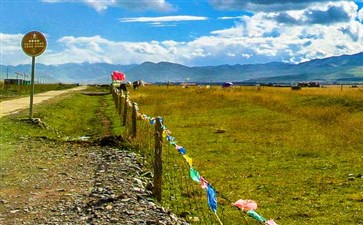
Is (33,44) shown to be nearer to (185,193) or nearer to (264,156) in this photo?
(264,156)

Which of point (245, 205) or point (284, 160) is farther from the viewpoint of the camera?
point (284, 160)

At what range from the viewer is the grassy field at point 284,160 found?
40.9 feet

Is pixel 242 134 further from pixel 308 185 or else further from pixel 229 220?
pixel 229 220

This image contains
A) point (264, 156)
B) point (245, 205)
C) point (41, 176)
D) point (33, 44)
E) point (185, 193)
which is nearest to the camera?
point (245, 205)

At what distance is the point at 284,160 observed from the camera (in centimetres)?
1900

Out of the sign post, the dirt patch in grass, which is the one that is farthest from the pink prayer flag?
the sign post

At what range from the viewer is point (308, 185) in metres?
14.9

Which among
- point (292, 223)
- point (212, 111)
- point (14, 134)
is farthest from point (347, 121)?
point (292, 223)

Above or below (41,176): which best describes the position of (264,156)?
below

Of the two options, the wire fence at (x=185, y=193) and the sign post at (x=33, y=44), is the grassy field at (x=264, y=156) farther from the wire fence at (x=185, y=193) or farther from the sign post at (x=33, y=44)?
the sign post at (x=33, y=44)

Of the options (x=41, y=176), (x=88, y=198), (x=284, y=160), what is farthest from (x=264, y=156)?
(x=88, y=198)

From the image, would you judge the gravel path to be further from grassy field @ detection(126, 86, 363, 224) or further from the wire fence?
grassy field @ detection(126, 86, 363, 224)

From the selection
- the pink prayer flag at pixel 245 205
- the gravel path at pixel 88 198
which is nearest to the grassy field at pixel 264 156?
the gravel path at pixel 88 198

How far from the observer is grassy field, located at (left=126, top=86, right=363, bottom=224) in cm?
1246
